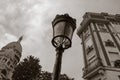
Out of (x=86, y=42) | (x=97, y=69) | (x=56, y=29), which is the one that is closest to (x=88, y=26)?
(x=86, y=42)

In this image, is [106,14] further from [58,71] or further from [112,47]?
[58,71]

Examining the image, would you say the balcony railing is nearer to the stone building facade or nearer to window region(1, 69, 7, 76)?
the stone building facade

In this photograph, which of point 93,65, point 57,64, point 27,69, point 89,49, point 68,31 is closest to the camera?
point 57,64

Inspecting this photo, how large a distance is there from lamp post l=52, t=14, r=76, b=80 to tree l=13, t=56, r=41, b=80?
21.4 meters

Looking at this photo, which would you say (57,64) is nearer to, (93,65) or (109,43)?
(93,65)

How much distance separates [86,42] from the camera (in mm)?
30891

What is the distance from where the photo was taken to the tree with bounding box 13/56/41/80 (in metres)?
25.0

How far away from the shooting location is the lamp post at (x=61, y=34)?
437cm

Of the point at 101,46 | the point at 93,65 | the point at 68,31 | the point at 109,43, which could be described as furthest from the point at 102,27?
Answer: the point at 68,31

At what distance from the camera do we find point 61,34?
440 centimetres

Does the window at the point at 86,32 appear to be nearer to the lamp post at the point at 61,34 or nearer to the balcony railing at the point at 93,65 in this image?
the balcony railing at the point at 93,65

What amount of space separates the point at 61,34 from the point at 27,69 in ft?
73.5

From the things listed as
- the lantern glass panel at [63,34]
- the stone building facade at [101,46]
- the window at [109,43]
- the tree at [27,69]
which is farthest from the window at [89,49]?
the lantern glass panel at [63,34]

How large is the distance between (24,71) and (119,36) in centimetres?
1849
